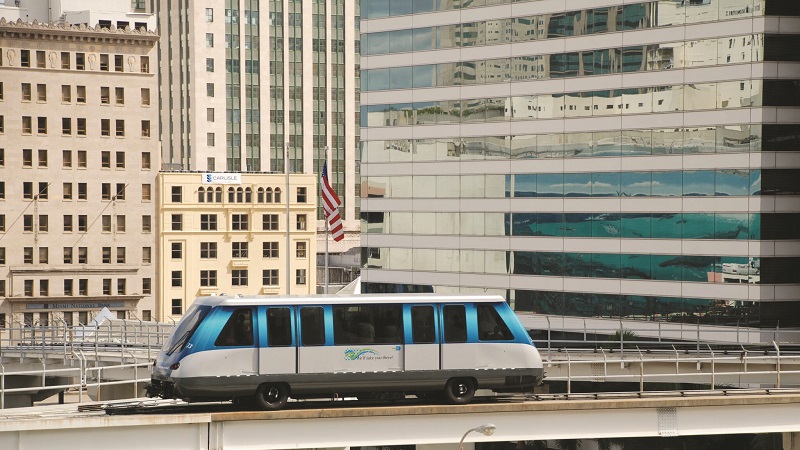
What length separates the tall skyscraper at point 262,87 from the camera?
165m

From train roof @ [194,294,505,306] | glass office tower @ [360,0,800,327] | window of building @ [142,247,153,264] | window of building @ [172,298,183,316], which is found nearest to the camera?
train roof @ [194,294,505,306]

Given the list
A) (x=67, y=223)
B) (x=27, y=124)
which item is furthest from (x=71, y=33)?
(x=67, y=223)

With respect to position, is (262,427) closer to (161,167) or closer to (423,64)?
(423,64)

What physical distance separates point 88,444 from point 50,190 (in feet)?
319

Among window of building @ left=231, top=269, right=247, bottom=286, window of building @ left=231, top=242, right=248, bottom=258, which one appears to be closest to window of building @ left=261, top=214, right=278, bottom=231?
window of building @ left=231, top=242, right=248, bottom=258

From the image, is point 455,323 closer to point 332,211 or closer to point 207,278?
point 332,211

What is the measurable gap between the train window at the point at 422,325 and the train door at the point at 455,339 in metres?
0.27

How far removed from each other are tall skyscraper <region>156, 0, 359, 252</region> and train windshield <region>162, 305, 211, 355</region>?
430 feet

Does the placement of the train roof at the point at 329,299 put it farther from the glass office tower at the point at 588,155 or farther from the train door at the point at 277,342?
the glass office tower at the point at 588,155

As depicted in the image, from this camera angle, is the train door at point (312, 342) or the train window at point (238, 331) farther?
the train door at point (312, 342)

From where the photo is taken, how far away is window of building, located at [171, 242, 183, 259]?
128 meters

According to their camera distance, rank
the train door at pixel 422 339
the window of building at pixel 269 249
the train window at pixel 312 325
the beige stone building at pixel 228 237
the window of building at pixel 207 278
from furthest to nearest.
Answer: the window of building at pixel 269 249
the window of building at pixel 207 278
the beige stone building at pixel 228 237
the train door at pixel 422 339
the train window at pixel 312 325

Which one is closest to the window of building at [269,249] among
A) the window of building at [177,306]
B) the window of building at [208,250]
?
the window of building at [208,250]

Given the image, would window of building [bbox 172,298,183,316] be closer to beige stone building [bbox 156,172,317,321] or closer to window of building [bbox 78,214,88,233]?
beige stone building [bbox 156,172,317,321]
